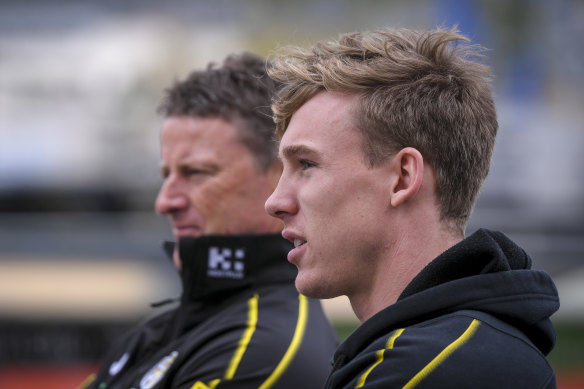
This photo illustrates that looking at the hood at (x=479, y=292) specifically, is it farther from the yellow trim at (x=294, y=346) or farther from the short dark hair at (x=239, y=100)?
the short dark hair at (x=239, y=100)

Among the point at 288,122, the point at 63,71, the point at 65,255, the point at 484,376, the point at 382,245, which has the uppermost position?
the point at 288,122

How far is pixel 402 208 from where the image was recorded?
1.57 metres

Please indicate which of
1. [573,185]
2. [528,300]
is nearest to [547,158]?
[573,185]

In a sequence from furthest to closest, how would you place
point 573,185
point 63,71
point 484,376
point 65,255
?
1. point 63,71
2. point 573,185
3. point 65,255
4. point 484,376

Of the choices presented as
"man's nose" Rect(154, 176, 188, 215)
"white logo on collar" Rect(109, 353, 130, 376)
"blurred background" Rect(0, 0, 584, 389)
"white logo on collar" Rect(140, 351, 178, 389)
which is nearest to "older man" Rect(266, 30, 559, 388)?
"white logo on collar" Rect(140, 351, 178, 389)

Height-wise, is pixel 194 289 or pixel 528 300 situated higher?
pixel 528 300

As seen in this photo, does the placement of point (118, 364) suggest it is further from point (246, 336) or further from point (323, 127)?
point (323, 127)

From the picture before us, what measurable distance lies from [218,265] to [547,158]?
891cm

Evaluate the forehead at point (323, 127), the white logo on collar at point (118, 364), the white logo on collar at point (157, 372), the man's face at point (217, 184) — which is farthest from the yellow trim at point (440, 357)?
the white logo on collar at point (118, 364)

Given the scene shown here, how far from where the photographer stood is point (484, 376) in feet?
4.48

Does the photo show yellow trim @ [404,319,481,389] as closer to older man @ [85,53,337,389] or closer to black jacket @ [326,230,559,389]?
black jacket @ [326,230,559,389]

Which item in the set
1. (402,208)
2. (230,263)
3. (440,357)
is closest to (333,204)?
(402,208)

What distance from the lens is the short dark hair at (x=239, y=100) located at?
2.38m

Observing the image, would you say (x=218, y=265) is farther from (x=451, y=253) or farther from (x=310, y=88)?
(x=451, y=253)
